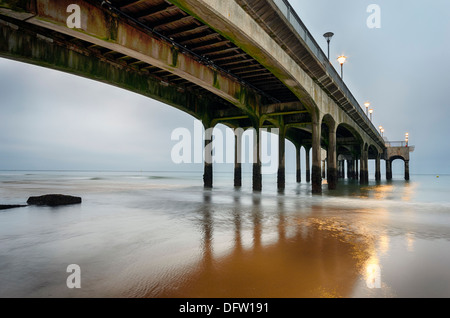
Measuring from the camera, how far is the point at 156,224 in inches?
316

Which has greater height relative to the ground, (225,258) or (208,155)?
(208,155)

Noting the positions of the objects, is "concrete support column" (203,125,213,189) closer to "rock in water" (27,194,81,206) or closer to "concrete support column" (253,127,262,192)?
"concrete support column" (253,127,262,192)

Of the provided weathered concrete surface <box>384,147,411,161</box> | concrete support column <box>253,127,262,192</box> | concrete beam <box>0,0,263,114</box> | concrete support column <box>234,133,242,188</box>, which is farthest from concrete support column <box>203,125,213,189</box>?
weathered concrete surface <box>384,147,411,161</box>

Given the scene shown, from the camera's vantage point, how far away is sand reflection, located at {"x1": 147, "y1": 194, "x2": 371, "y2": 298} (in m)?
3.44

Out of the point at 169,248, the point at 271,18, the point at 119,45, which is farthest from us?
the point at 271,18

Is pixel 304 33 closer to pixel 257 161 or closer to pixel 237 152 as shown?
pixel 257 161

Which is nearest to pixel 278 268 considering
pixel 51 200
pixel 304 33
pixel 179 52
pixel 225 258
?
pixel 225 258

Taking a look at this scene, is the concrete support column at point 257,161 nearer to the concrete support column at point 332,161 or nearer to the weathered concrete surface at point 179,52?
the weathered concrete surface at point 179,52

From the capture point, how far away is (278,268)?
427 centimetres

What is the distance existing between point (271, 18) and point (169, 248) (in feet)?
30.0

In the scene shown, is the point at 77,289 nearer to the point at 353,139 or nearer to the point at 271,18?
the point at 271,18

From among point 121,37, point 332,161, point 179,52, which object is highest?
point 179,52
